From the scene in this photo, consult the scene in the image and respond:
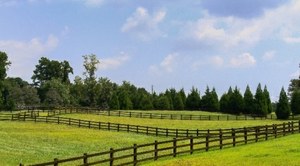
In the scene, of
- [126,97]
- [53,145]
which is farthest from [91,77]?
[53,145]

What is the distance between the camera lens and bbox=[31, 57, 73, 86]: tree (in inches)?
6388

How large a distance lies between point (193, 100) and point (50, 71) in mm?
71377

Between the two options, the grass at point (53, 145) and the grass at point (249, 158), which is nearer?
the grass at point (249, 158)

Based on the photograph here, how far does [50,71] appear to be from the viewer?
162500mm

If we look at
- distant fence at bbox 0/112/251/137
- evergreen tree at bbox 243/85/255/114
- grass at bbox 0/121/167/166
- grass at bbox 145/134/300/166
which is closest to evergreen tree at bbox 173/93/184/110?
evergreen tree at bbox 243/85/255/114

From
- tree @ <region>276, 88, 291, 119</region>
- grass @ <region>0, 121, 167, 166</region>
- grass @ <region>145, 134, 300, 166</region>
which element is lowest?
grass @ <region>0, 121, 167, 166</region>

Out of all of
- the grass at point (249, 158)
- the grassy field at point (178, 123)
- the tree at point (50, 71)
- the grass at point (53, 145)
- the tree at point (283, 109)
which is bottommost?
the grass at point (53, 145)

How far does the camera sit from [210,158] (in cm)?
2439

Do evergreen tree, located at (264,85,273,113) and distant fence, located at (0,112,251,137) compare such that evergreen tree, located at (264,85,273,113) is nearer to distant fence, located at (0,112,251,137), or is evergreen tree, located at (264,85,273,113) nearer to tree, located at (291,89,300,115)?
tree, located at (291,89,300,115)

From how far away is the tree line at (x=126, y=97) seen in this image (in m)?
93.1

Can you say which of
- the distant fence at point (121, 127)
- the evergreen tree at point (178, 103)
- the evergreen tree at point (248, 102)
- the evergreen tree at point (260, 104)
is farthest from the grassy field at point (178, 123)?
the evergreen tree at point (178, 103)

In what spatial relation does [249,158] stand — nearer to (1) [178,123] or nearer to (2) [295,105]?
(1) [178,123]

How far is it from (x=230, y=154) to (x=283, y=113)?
2435 inches

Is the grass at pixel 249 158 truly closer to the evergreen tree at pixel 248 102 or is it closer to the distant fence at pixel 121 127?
the distant fence at pixel 121 127
